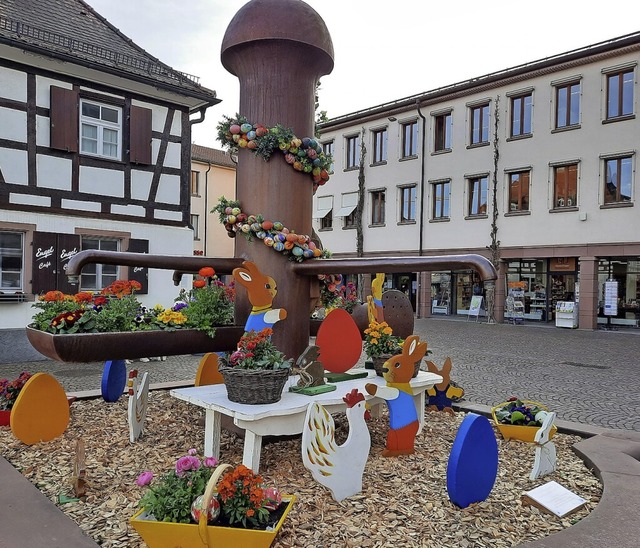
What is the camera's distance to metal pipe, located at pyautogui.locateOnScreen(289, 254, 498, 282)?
10.4ft

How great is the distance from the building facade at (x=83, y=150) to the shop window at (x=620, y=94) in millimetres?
12569

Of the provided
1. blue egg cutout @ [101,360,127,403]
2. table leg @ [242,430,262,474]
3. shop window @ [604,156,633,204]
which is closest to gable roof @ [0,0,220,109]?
blue egg cutout @ [101,360,127,403]

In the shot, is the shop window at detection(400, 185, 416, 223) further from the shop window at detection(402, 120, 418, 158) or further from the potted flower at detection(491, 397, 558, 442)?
the potted flower at detection(491, 397, 558, 442)

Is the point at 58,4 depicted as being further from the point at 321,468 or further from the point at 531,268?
the point at 531,268

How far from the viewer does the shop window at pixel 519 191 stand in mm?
19375

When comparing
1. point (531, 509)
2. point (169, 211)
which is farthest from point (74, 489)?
point (169, 211)

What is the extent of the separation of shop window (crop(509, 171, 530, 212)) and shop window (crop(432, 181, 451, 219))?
2.56 metres

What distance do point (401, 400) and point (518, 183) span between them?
1745cm

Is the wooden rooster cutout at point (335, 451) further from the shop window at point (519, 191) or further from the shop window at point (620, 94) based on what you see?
the shop window at point (519, 191)

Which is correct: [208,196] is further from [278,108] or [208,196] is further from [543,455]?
[543,455]

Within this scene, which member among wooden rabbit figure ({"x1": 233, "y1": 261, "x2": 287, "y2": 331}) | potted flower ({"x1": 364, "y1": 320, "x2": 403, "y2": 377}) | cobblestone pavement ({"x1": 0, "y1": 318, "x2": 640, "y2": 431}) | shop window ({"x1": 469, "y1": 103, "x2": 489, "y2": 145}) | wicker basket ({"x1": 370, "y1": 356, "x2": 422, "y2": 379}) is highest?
shop window ({"x1": 469, "y1": 103, "x2": 489, "y2": 145})

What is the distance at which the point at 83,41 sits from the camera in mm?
10648

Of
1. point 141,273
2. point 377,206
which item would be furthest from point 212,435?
point 377,206

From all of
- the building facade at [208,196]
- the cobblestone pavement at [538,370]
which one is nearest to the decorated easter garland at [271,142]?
the cobblestone pavement at [538,370]
